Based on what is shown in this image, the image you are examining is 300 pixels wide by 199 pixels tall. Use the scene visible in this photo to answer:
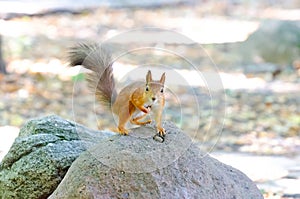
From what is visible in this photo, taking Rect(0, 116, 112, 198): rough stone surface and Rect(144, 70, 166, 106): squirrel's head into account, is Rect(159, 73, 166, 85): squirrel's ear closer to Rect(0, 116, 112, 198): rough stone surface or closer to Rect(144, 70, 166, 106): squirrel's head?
Rect(144, 70, 166, 106): squirrel's head

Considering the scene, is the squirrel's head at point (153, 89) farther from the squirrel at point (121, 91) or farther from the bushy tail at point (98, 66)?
the bushy tail at point (98, 66)

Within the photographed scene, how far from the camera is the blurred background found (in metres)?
5.49

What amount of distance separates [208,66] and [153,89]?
501 centimetres

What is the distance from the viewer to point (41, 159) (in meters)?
3.24

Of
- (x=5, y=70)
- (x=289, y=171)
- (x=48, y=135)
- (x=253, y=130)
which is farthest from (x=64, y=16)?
(x=48, y=135)

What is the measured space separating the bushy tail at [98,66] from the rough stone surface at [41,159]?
0.37 meters

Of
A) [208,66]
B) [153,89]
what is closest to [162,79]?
[153,89]

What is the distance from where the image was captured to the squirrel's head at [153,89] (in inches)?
99.8

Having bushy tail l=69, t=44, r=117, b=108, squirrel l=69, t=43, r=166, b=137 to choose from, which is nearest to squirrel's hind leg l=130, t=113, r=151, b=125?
squirrel l=69, t=43, r=166, b=137

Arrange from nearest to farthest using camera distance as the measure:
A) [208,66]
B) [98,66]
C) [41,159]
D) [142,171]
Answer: [142,171] < [98,66] < [41,159] < [208,66]

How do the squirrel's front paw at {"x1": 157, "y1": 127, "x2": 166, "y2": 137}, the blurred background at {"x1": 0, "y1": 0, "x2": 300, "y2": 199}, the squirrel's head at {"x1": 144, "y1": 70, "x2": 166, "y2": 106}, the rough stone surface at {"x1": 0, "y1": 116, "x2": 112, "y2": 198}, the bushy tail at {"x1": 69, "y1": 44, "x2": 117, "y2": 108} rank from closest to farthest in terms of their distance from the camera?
the squirrel's head at {"x1": 144, "y1": 70, "x2": 166, "y2": 106} → the squirrel's front paw at {"x1": 157, "y1": 127, "x2": 166, "y2": 137} → the bushy tail at {"x1": 69, "y1": 44, "x2": 117, "y2": 108} → the rough stone surface at {"x1": 0, "y1": 116, "x2": 112, "y2": 198} → the blurred background at {"x1": 0, "y1": 0, "x2": 300, "y2": 199}

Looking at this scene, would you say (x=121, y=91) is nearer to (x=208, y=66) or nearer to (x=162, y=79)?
(x=162, y=79)

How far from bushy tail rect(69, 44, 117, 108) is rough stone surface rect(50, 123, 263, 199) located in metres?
0.22

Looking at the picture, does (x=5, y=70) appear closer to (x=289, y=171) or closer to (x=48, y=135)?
(x=289, y=171)
